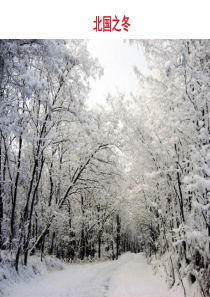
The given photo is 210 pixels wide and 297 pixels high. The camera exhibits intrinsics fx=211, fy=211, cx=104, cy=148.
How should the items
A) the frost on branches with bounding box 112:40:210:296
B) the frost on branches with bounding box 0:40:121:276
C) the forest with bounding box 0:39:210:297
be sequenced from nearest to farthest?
the frost on branches with bounding box 112:40:210:296
the forest with bounding box 0:39:210:297
the frost on branches with bounding box 0:40:121:276

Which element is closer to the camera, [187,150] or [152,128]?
[187,150]

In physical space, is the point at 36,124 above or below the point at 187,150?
above

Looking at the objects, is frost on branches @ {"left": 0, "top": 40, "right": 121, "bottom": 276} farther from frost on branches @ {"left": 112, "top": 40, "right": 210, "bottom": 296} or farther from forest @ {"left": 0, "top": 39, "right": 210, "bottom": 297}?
frost on branches @ {"left": 112, "top": 40, "right": 210, "bottom": 296}

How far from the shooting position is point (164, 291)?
5996 mm

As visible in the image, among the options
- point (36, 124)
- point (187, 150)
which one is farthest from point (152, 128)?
point (36, 124)

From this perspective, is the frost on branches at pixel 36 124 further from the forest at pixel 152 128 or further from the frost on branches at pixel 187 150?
the frost on branches at pixel 187 150

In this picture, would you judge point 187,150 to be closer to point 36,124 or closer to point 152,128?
point 152,128

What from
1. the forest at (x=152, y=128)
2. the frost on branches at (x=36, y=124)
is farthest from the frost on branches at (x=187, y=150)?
the frost on branches at (x=36, y=124)

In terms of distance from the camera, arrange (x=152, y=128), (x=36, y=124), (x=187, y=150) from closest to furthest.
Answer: (x=187, y=150) → (x=152, y=128) → (x=36, y=124)

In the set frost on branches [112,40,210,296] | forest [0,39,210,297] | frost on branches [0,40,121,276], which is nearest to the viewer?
Answer: frost on branches [112,40,210,296]

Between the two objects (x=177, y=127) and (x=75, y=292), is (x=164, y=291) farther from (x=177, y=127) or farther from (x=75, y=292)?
(x=177, y=127)

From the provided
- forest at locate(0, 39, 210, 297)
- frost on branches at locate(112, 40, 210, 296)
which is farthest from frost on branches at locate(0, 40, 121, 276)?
frost on branches at locate(112, 40, 210, 296)

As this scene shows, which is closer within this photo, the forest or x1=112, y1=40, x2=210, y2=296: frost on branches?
x1=112, y1=40, x2=210, y2=296: frost on branches

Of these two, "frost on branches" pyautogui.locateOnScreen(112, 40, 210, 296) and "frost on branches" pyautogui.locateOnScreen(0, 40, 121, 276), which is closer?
"frost on branches" pyautogui.locateOnScreen(112, 40, 210, 296)
